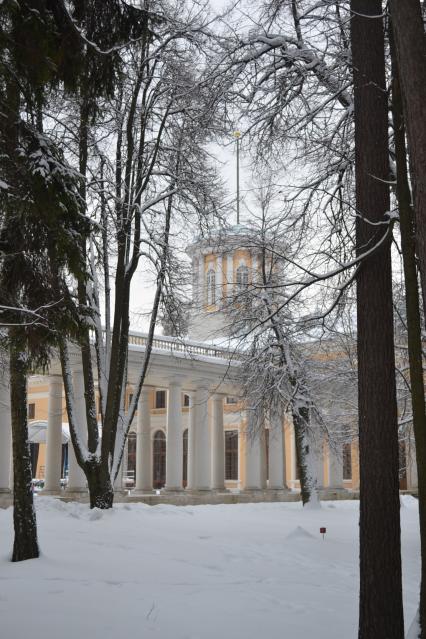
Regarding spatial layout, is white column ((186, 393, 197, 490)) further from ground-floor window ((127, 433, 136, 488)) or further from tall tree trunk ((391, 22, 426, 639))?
tall tree trunk ((391, 22, 426, 639))

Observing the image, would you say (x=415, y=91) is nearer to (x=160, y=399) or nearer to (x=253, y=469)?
(x=253, y=469)

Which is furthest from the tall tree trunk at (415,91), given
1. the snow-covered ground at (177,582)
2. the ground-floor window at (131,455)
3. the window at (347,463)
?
the ground-floor window at (131,455)

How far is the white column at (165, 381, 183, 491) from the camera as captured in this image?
1298 inches

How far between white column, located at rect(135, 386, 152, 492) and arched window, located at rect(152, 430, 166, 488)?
16725mm

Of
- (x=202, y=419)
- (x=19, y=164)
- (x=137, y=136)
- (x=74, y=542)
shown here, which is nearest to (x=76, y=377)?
(x=202, y=419)

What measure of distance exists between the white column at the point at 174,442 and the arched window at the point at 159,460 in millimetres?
19283

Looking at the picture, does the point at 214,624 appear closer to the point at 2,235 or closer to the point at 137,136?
the point at 2,235

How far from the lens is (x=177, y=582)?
950 centimetres

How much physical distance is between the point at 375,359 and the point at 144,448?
29.5m

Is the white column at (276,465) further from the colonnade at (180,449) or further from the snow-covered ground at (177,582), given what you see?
the snow-covered ground at (177,582)

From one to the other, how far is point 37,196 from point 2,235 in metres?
1.33

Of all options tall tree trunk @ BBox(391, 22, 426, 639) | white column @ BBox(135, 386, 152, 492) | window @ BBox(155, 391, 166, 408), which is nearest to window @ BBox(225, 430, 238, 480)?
window @ BBox(155, 391, 166, 408)

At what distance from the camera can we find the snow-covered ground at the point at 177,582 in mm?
7348

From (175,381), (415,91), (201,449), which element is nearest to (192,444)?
(201,449)
